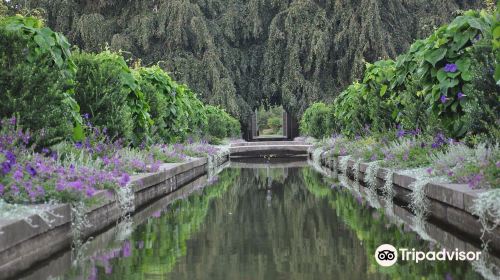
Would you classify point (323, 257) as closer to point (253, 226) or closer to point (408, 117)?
point (253, 226)

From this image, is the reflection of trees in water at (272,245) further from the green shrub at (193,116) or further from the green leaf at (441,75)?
the green shrub at (193,116)

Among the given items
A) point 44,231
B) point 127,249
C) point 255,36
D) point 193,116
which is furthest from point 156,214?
point 255,36

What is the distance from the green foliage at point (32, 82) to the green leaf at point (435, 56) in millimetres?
4937

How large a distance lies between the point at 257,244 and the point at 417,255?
54.4 inches

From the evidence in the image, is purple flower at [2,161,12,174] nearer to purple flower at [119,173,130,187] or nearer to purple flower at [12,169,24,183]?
purple flower at [12,169,24,183]

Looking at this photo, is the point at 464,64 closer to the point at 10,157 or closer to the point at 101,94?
the point at 101,94

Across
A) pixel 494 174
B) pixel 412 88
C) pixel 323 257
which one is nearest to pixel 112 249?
pixel 323 257

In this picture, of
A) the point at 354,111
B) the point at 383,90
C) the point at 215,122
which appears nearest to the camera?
the point at 383,90

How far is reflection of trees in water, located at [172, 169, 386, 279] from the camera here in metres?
4.82

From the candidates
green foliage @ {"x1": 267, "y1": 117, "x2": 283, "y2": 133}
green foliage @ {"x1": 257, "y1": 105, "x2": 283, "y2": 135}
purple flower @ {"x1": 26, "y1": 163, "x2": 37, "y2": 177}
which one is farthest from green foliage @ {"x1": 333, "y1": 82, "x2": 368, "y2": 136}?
green foliage @ {"x1": 257, "y1": 105, "x2": 283, "y2": 135}

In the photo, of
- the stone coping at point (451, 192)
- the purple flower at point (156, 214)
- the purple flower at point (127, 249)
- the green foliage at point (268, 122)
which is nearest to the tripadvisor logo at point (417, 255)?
the stone coping at point (451, 192)

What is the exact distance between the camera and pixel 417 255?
5.39 metres

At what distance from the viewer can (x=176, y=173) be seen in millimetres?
12969

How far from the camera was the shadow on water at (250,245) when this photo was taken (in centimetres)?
481
